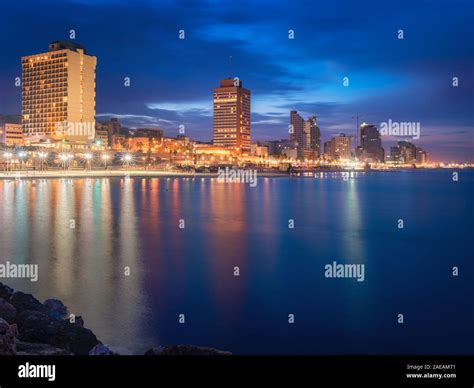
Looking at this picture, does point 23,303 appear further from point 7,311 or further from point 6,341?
point 6,341

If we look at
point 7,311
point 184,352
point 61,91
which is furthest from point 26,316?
point 61,91

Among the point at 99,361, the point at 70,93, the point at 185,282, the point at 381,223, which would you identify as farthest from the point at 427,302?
the point at 70,93

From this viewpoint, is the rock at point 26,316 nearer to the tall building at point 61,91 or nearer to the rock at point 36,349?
the rock at point 36,349

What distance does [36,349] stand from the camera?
896 centimetres

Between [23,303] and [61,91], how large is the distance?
469 feet

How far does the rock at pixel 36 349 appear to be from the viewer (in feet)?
28.6

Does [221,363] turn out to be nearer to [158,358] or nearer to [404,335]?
[158,358]

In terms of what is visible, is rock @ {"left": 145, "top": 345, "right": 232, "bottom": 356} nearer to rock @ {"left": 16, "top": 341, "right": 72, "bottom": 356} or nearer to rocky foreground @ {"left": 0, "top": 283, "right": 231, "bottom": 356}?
rocky foreground @ {"left": 0, "top": 283, "right": 231, "bottom": 356}

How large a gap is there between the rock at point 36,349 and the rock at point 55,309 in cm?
212

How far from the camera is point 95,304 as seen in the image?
12.8 m

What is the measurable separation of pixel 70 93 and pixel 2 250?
130741 mm

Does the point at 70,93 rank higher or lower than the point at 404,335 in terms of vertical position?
higher

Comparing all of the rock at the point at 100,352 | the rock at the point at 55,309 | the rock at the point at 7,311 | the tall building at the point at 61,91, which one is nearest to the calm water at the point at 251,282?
the rock at the point at 55,309

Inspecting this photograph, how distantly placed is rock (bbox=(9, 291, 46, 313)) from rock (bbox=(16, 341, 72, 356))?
239 centimetres
